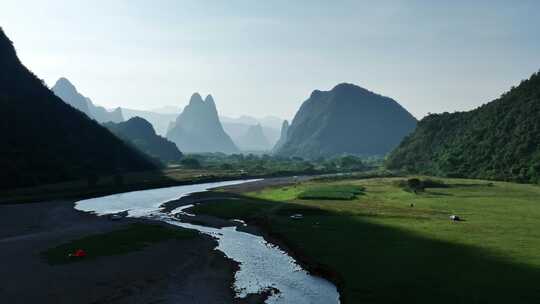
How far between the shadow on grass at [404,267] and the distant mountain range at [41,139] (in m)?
92.4

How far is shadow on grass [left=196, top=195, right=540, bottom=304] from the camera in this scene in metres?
35.8

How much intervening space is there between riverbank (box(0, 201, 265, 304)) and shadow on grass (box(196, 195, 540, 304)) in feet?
30.5

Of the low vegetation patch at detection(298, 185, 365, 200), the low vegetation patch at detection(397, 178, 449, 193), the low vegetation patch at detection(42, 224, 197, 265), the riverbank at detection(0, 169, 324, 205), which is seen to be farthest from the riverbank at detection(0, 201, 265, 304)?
the low vegetation patch at detection(397, 178, 449, 193)

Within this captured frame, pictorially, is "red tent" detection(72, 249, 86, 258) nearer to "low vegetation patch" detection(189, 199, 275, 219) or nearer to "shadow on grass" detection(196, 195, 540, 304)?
"shadow on grass" detection(196, 195, 540, 304)

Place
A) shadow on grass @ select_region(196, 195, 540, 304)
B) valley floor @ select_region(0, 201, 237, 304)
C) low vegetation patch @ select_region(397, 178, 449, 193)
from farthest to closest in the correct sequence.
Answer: low vegetation patch @ select_region(397, 178, 449, 193) < valley floor @ select_region(0, 201, 237, 304) < shadow on grass @ select_region(196, 195, 540, 304)

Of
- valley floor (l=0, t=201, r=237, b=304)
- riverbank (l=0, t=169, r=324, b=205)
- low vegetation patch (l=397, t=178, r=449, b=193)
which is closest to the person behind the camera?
valley floor (l=0, t=201, r=237, b=304)

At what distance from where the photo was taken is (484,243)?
5322 centimetres

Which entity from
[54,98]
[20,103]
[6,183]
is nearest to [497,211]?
[6,183]

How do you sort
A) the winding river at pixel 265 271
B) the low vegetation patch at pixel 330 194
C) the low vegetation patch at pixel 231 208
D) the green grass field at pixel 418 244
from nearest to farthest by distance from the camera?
the green grass field at pixel 418 244 < the winding river at pixel 265 271 < the low vegetation patch at pixel 231 208 < the low vegetation patch at pixel 330 194

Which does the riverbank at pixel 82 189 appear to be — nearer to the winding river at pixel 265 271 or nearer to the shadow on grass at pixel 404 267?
the winding river at pixel 265 271

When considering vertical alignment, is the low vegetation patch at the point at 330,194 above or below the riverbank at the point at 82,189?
below

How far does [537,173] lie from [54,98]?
585ft

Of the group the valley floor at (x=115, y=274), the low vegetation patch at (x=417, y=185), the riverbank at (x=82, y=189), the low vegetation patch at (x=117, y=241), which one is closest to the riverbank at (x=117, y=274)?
the valley floor at (x=115, y=274)

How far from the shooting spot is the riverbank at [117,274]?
124ft
